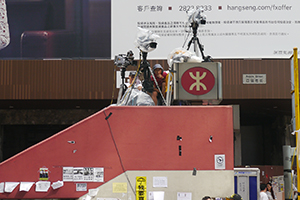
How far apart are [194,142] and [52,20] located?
308 inches

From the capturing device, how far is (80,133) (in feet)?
19.6

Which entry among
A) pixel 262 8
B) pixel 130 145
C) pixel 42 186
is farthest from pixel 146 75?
pixel 262 8

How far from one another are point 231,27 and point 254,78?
1602 mm

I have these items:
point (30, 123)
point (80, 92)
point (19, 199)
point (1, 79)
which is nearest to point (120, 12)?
point (80, 92)

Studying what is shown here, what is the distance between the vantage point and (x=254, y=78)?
39.3ft

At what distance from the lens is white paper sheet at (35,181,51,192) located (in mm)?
A: 5875

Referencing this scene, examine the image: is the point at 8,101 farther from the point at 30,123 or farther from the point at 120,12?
A: the point at 120,12

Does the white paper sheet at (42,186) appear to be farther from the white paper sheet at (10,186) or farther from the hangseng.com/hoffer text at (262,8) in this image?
the hangseng.com/hoffer text at (262,8)

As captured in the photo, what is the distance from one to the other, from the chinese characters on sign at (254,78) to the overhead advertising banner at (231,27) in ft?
1.93

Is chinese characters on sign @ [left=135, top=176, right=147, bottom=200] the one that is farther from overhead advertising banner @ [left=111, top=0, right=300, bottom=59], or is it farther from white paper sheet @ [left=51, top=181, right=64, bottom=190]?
overhead advertising banner @ [left=111, top=0, right=300, bottom=59]

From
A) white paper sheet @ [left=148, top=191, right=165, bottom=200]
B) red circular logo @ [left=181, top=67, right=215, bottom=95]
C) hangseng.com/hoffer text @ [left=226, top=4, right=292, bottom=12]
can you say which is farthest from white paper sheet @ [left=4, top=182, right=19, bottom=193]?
hangseng.com/hoffer text @ [left=226, top=4, right=292, bottom=12]

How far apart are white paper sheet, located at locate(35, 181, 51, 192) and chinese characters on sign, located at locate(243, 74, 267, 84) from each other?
7512 mm

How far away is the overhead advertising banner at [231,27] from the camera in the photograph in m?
12.2

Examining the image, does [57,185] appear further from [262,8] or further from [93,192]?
[262,8]
